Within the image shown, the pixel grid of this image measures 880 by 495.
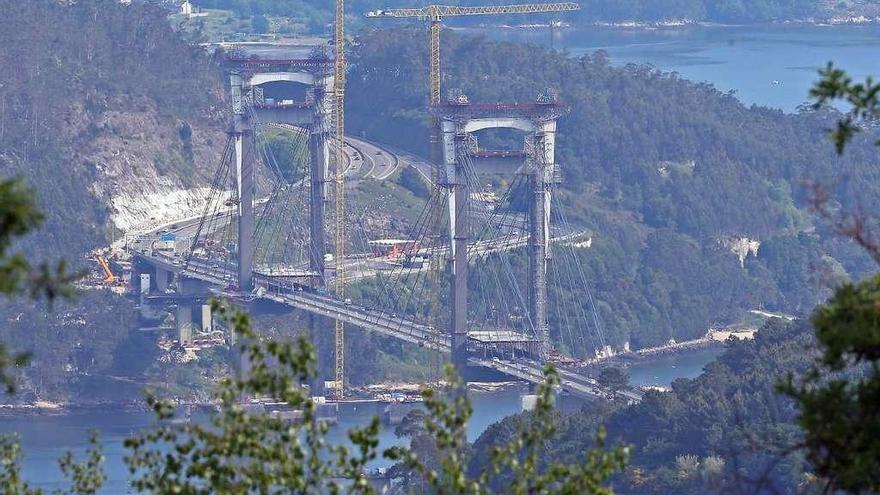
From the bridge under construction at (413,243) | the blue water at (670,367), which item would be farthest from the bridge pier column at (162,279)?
the blue water at (670,367)

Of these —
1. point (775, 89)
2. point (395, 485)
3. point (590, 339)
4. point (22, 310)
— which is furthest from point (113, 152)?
point (775, 89)

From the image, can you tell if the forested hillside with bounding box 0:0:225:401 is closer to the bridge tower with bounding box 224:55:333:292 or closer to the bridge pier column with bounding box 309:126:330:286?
the bridge tower with bounding box 224:55:333:292

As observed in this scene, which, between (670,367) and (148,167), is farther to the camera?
(148,167)

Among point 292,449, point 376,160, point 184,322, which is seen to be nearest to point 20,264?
point 292,449

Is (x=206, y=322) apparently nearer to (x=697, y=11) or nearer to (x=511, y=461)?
(x=511, y=461)

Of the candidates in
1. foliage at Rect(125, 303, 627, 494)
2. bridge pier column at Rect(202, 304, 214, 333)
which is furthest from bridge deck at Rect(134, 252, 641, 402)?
foliage at Rect(125, 303, 627, 494)

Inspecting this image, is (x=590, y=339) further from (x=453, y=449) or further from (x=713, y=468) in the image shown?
(x=453, y=449)
